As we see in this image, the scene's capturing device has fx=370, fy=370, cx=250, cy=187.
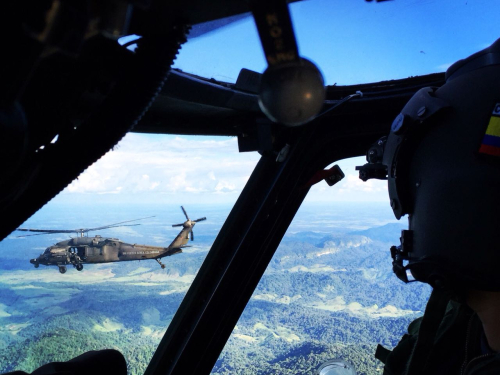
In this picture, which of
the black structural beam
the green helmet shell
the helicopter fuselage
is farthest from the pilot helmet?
the helicopter fuselage

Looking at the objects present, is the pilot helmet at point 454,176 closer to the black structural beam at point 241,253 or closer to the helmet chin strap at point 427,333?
the helmet chin strap at point 427,333

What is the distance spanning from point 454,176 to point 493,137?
0.14m

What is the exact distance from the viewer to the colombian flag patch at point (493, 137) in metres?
1.00

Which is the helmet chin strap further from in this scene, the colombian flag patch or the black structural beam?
the black structural beam

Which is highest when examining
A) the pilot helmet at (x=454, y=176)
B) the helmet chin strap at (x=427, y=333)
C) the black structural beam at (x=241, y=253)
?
the pilot helmet at (x=454, y=176)

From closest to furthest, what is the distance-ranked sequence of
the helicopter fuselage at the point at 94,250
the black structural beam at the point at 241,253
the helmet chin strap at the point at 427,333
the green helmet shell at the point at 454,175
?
the green helmet shell at the point at 454,175, the helmet chin strap at the point at 427,333, the black structural beam at the point at 241,253, the helicopter fuselage at the point at 94,250

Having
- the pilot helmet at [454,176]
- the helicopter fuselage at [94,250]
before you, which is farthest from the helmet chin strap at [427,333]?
the helicopter fuselage at [94,250]

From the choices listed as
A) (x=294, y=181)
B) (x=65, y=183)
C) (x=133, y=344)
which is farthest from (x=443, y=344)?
(x=133, y=344)

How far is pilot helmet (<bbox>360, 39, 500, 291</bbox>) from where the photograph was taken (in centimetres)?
100

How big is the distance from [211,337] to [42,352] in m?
1.13

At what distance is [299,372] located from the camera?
10.00ft

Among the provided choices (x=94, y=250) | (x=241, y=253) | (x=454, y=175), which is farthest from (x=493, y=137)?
(x=94, y=250)

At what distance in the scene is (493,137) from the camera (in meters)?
1.01

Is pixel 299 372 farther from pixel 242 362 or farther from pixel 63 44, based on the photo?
pixel 63 44
